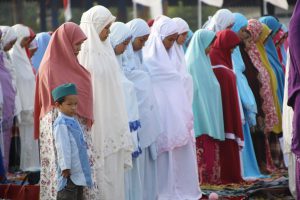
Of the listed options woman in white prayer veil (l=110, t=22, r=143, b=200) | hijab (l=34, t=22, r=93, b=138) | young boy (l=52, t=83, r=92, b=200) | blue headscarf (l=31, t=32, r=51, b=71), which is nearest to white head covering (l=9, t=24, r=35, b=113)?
blue headscarf (l=31, t=32, r=51, b=71)

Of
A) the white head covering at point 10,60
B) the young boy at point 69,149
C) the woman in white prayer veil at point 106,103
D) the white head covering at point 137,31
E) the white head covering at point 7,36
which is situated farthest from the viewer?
the white head covering at point 7,36

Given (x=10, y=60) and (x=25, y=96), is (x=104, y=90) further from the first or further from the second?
(x=25, y=96)

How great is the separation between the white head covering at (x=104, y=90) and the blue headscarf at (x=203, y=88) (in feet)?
8.20

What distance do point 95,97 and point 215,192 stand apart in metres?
2.68

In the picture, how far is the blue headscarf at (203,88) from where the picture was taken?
34.6ft

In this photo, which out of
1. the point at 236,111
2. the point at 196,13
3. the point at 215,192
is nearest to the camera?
the point at 215,192

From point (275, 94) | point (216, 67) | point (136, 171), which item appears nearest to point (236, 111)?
point (216, 67)

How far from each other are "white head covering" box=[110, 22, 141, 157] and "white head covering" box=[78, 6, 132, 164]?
32 cm

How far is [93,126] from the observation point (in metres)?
7.96

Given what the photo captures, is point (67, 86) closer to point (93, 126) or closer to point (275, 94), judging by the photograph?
point (93, 126)

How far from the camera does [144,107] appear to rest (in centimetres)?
888

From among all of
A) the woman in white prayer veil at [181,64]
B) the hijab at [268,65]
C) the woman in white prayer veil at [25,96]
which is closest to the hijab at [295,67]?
the woman in white prayer veil at [181,64]

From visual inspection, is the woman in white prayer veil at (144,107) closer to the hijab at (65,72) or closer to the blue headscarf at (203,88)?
the hijab at (65,72)

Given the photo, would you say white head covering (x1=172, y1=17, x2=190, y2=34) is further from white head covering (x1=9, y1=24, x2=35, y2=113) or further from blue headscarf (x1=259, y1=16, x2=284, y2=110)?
white head covering (x1=9, y1=24, x2=35, y2=113)
